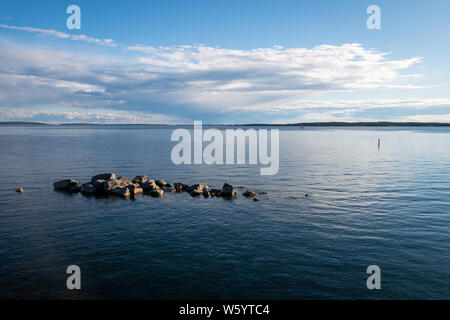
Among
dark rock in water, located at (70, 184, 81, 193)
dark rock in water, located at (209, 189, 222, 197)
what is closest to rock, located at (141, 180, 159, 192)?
dark rock in water, located at (209, 189, 222, 197)

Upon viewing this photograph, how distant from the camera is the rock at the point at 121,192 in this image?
40428mm

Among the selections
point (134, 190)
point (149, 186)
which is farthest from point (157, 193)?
point (134, 190)

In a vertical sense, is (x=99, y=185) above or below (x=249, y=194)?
above

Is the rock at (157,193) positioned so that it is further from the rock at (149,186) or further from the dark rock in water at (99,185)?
the dark rock in water at (99,185)

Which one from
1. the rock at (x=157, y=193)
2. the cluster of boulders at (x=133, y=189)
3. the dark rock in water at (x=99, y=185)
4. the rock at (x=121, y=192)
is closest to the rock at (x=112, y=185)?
the cluster of boulders at (x=133, y=189)

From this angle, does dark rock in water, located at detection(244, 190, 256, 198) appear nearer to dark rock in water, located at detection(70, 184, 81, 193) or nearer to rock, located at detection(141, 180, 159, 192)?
rock, located at detection(141, 180, 159, 192)

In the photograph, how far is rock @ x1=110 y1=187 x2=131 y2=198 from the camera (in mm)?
40428

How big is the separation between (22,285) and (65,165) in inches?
2037

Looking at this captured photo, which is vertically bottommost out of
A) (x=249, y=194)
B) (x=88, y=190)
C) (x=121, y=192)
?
(x=249, y=194)

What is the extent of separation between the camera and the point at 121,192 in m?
40.8

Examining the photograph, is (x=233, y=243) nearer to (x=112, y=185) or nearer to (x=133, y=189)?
(x=133, y=189)
